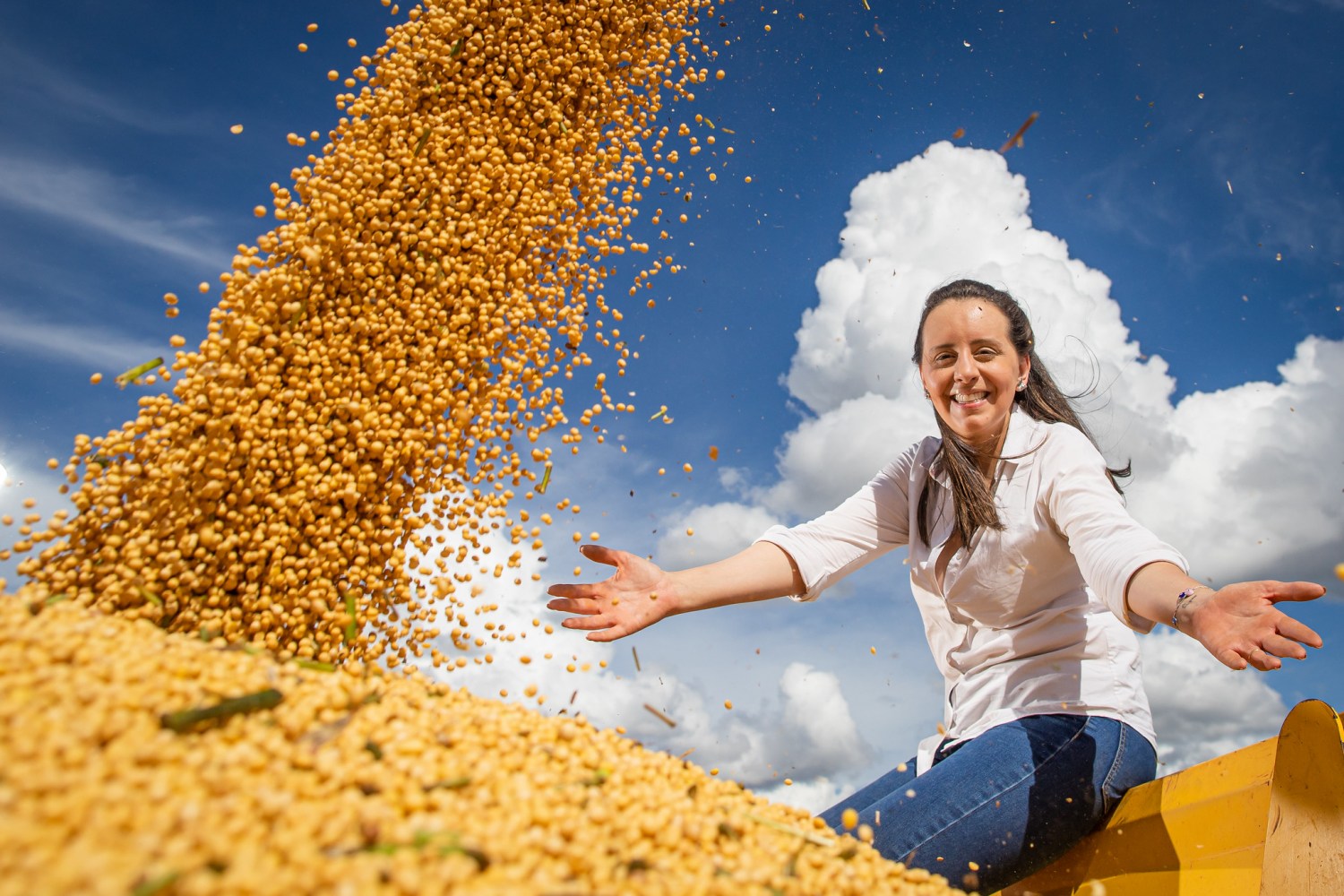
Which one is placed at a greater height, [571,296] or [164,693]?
[571,296]

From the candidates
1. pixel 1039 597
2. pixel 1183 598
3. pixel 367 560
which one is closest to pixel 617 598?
pixel 367 560

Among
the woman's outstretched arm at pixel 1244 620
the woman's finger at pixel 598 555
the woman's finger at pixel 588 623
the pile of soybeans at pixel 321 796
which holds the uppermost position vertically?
the woman's finger at pixel 598 555

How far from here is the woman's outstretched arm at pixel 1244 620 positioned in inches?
55.7

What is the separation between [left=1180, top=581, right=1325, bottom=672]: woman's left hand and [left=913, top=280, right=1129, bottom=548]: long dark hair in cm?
76

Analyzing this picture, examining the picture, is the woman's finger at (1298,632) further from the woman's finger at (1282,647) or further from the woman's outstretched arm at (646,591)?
the woman's outstretched arm at (646,591)

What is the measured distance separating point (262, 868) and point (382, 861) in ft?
0.41

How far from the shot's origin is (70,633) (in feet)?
4.24

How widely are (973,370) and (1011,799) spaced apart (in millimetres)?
1222

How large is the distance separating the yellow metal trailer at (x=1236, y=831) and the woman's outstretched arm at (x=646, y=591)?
1.09m

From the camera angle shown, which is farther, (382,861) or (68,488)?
(68,488)

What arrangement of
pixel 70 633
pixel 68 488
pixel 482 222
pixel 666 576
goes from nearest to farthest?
pixel 70 633 → pixel 68 488 → pixel 482 222 → pixel 666 576

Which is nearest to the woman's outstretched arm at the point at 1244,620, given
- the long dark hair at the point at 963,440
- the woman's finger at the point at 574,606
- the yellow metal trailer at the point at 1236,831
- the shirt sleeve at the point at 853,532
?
the yellow metal trailer at the point at 1236,831

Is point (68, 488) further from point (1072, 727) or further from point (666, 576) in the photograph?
point (1072, 727)

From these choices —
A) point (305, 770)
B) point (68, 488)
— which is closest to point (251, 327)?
point (68, 488)
